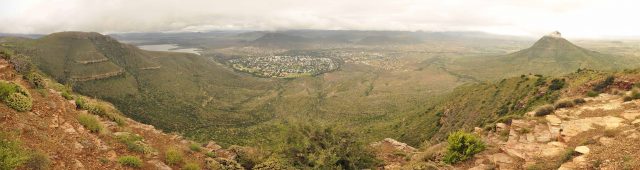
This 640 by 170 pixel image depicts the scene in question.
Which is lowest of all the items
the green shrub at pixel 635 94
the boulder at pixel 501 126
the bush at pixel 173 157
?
the boulder at pixel 501 126

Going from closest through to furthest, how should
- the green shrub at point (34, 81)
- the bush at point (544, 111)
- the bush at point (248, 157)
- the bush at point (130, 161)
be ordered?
the bush at point (130, 161) → the green shrub at point (34, 81) → the bush at point (248, 157) → the bush at point (544, 111)

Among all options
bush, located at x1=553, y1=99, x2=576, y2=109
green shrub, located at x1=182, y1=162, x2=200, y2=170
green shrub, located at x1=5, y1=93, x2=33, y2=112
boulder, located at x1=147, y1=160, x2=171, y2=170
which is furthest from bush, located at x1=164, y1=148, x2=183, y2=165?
bush, located at x1=553, y1=99, x2=576, y2=109

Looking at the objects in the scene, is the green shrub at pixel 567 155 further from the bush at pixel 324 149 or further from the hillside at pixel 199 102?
the hillside at pixel 199 102

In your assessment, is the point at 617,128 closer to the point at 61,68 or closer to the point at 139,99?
the point at 139,99

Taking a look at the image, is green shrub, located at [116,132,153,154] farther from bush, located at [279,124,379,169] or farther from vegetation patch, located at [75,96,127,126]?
bush, located at [279,124,379,169]

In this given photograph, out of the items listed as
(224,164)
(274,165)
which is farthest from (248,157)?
(274,165)

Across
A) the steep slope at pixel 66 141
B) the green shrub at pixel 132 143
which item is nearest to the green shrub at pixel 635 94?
the steep slope at pixel 66 141

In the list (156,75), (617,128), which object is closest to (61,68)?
(156,75)
